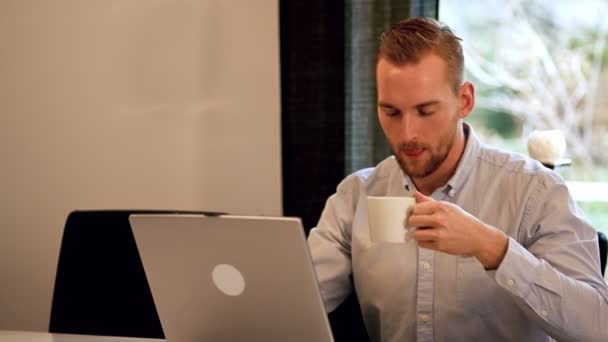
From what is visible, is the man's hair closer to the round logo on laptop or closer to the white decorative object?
the white decorative object

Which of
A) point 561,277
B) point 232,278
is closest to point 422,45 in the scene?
point 561,277

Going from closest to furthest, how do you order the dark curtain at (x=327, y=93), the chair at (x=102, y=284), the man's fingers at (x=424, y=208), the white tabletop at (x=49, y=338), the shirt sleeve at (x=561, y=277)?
the man's fingers at (x=424, y=208) < the shirt sleeve at (x=561, y=277) < the white tabletop at (x=49, y=338) < the chair at (x=102, y=284) < the dark curtain at (x=327, y=93)

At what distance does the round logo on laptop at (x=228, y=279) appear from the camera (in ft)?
3.78

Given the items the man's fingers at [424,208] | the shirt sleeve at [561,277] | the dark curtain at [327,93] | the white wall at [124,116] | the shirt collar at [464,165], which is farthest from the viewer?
the white wall at [124,116]

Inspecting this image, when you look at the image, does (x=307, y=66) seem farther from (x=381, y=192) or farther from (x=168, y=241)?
(x=168, y=241)

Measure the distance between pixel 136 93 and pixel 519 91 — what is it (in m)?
1.23

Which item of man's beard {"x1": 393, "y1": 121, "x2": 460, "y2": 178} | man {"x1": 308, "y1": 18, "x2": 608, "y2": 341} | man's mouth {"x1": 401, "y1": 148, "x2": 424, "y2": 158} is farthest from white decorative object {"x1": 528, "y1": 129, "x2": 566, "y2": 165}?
man's mouth {"x1": 401, "y1": 148, "x2": 424, "y2": 158}

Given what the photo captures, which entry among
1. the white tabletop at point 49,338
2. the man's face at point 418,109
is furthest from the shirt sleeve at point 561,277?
the white tabletop at point 49,338

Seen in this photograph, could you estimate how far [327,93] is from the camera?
92.1 inches

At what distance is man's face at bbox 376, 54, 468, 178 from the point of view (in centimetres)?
152

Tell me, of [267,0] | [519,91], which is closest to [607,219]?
[519,91]

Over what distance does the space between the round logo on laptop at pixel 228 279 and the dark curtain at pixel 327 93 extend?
1180 mm

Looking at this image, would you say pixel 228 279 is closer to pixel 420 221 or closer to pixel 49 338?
pixel 420 221

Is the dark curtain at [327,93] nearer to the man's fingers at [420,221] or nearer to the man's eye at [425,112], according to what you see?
the man's eye at [425,112]
